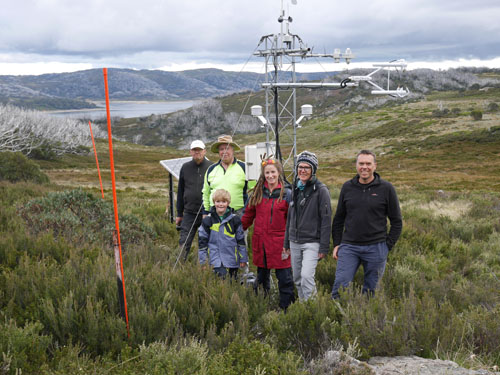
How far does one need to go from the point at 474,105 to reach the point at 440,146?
29.3 metres

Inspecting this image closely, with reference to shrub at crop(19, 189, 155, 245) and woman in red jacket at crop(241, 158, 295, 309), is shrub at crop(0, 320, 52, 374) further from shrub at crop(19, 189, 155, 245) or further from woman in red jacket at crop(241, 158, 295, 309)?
shrub at crop(19, 189, 155, 245)

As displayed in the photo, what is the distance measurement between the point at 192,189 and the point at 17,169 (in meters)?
17.7

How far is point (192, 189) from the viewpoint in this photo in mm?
6148

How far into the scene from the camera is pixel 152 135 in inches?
5753

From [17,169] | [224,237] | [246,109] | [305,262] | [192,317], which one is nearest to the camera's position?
[192,317]

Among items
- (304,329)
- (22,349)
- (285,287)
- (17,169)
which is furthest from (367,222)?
(17,169)

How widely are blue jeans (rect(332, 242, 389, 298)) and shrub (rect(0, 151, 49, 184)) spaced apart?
19.4 m

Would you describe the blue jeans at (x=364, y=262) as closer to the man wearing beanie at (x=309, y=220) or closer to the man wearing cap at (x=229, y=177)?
the man wearing beanie at (x=309, y=220)

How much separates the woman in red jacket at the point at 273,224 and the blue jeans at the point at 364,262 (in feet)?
1.88

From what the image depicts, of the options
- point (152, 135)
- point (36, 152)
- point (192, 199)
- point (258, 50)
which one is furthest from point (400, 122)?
point (152, 135)

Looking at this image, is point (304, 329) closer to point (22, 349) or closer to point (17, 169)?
point (22, 349)

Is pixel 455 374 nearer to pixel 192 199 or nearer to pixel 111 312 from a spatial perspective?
pixel 111 312

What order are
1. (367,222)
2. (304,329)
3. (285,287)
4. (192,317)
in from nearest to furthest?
1. (304,329)
2. (192,317)
3. (367,222)
4. (285,287)

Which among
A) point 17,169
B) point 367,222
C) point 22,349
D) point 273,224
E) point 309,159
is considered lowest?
point 17,169
